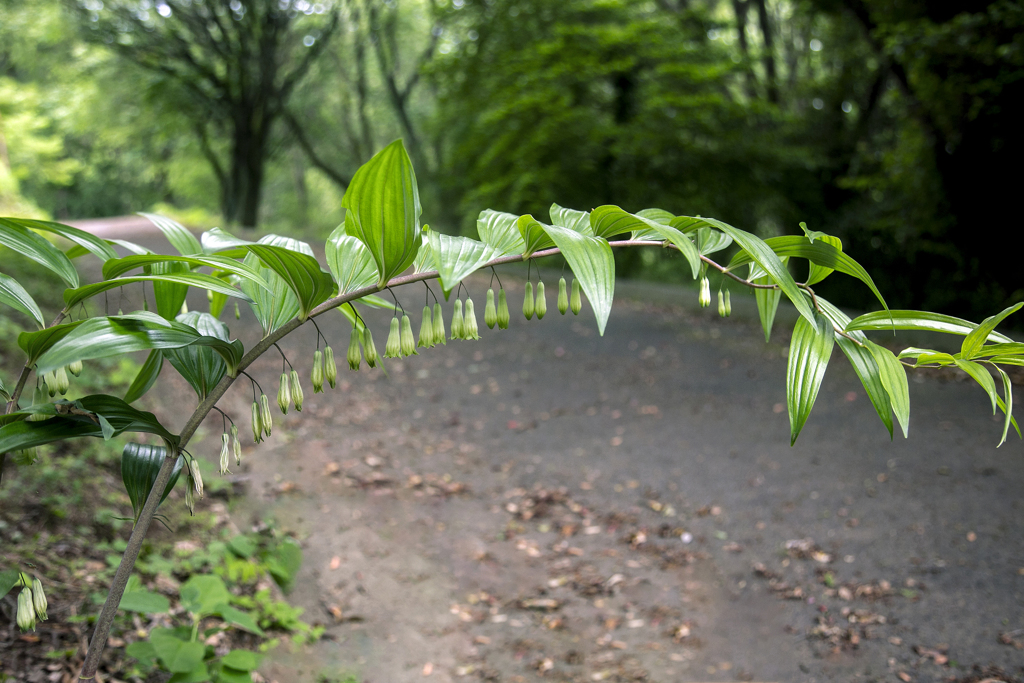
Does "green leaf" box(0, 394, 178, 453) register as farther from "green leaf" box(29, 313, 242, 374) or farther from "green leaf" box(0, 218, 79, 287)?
"green leaf" box(0, 218, 79, 287)

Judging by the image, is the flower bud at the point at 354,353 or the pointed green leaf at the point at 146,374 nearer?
the flower bud at the point at 354,353

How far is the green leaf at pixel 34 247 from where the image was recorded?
1.10m

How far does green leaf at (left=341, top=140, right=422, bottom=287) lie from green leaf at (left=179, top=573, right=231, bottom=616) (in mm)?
1443

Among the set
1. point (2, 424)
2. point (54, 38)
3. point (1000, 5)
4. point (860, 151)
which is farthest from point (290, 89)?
point (2, 424)

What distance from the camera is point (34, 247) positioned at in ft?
3.72

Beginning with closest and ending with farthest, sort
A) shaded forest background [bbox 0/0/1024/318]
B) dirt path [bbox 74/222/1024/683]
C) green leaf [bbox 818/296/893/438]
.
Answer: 1. green leaf [bbox 818/296/893/438]
2. dirt path [bbox 74/222/1024/683]
3. shaded forest background [bbox 0/0/1024/318]

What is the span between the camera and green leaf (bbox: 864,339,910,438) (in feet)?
3.83

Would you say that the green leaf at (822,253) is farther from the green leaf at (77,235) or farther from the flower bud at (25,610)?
the flower bud at (25,610)

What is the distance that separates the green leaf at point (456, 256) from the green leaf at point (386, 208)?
0.05 meters

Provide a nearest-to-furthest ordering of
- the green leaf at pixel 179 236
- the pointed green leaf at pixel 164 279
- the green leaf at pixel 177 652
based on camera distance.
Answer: the pointed green leaf at pixel 164 279 → the green leaf at pixel 179 236 → the green leaf at pixel 177 652

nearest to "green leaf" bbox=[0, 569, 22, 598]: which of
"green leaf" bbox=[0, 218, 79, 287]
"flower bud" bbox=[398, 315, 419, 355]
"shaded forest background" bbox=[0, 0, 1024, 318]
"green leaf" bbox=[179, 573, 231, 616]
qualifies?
"green leaf" bbox=[0, 218, 79, 287]

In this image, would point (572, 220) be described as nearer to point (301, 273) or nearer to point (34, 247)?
point (301, 273)

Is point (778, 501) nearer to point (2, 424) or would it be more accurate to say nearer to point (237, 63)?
point (2, 424)

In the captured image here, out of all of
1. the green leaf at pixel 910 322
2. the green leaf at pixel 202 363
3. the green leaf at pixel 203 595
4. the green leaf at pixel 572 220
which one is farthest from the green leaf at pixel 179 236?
the green leaf at pixel 910 322
